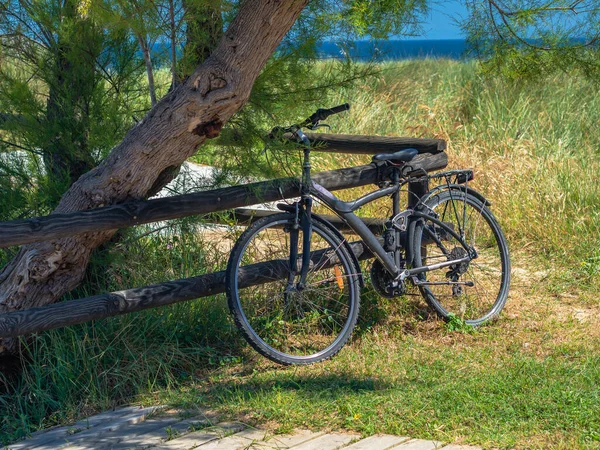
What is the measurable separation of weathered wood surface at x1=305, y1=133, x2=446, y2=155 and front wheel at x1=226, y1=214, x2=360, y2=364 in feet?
2.74

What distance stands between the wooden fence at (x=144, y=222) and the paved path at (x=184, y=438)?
580mm

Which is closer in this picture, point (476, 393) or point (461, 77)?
point (476, 393)

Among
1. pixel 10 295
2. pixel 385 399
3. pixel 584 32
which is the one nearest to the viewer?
pixel 385 399

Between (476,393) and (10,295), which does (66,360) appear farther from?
(476,393)

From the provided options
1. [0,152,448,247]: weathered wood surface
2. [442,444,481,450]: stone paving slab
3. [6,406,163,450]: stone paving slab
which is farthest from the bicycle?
[442,444,481,450]: stone paving slab

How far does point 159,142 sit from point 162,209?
0.37 metres

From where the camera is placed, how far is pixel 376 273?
550 centimetres

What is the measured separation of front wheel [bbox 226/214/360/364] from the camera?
15.9 ft

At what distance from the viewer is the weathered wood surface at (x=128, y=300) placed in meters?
4.32

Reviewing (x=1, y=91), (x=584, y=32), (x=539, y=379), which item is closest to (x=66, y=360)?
(x=1, y=91)

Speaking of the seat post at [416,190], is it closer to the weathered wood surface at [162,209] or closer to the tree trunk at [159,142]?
the weathered wood surface at [162,209]

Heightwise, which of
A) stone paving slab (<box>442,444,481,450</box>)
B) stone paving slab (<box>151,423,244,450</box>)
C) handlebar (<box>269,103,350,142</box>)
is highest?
handlebar (<box>269,103,350,142</box>)

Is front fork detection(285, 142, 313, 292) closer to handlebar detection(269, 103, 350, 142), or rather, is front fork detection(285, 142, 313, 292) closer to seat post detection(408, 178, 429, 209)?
handlebar detection(269, 103, 350, 142)

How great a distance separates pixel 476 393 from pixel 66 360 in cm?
227
